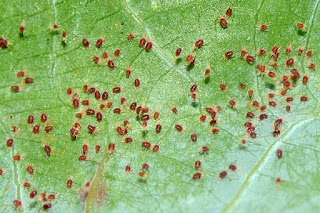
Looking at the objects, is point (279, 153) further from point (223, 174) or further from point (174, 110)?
point (174, 110)

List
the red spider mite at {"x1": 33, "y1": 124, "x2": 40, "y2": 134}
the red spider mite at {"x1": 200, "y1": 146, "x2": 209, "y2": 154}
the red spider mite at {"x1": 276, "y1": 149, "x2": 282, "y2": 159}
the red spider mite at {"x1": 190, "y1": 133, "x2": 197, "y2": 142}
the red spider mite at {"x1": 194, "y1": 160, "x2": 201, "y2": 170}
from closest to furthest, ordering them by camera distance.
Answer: the red spider mite at {"x1": 276, "y1": 149, "x2": 282, "y2": 159} < the red spider mite at {"x1": 194, "y1": 160, "x2": 201, "y2": 170} < the red spider mite at {"x1": 200, "y1": 146, "x2": 209, "y2": 154} < the red spider mite at {"x1": 190, "y1": 133, "x2": 197, "y2": 142} < the red spider mite at {"x1": 33, "y1": 124, "x2": 40, "y2": 134}

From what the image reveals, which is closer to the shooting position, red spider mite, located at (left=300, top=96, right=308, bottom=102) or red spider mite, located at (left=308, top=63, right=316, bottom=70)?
red spider mite, located at (left=300, top=96, right=308, bottom=102)

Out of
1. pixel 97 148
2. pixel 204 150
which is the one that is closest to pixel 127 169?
pixel 97 148

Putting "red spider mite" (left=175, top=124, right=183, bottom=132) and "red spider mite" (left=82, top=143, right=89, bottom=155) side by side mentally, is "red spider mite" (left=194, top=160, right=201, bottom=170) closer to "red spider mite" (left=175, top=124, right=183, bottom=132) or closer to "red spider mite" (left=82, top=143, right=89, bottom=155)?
"red spider mite" (left=175, top=124, right=183, bottom=132)

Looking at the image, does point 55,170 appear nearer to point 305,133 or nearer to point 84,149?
point 84,149

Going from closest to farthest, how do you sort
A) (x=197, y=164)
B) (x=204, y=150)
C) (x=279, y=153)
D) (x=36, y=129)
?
(x=279, y=153)
(x=197, y=164)
(x=204, y=150)
(x=36, y=129)

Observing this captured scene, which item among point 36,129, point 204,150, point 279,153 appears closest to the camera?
point 279,153

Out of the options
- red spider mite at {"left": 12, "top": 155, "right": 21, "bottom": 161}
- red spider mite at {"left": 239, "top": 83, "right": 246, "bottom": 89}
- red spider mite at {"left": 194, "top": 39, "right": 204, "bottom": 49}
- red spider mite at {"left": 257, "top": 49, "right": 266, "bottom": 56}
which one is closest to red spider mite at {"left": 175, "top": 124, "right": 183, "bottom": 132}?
red spider mite at {"left": 239, "top": 83, "right": 246, "bottom": 89}

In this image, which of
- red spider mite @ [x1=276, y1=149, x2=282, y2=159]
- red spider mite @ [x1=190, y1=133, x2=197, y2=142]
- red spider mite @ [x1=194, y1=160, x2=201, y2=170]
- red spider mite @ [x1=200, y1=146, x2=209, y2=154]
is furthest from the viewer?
red spider mite @ [x1=190, y1=133, x2=197, y2=142]

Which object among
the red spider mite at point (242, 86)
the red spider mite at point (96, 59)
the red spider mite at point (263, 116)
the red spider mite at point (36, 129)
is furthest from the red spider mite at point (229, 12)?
the red spider mite at point (36, 129)

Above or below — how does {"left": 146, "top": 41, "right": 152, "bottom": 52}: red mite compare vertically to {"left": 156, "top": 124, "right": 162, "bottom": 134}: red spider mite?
above

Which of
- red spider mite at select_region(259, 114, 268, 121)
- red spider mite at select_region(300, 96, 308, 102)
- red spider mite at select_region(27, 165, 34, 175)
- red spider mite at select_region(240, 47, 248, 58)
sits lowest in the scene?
red spider mite at select_region(27, 165, 34, 175)
